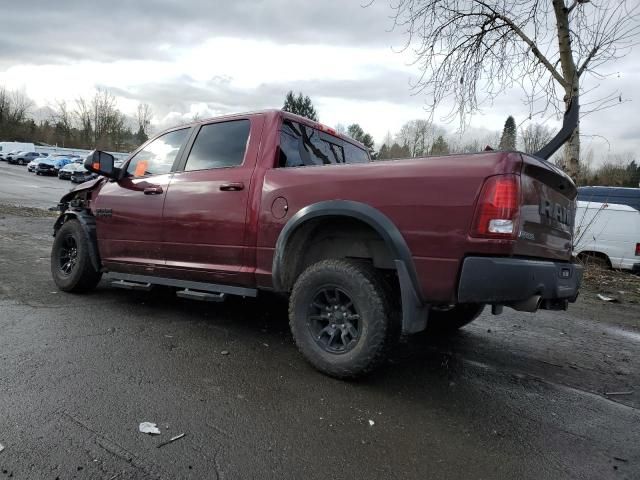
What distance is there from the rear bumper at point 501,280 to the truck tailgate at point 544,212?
0.41ft

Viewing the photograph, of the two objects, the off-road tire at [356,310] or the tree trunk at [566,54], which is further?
the tree trunk at [566,54]

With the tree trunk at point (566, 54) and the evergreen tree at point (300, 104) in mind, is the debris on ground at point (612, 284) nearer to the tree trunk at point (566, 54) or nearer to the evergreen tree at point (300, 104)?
the tree trunk at point (566, 54)

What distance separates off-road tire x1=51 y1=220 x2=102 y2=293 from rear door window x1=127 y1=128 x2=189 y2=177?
955mm

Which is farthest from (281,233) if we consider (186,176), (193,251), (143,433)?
(143,433)

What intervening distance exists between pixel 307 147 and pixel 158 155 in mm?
1682

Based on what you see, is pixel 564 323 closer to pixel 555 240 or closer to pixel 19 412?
pixel 555 240

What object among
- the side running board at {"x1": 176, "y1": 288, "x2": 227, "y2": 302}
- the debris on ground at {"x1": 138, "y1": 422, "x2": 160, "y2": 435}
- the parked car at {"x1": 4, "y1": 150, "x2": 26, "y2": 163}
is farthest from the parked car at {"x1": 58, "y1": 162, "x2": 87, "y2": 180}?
the debris on ground at {"x1": 138, "y1": 422, "x2": 160, "y2": 435}

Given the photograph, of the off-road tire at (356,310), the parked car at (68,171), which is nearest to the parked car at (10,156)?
the parked car at (68,171)

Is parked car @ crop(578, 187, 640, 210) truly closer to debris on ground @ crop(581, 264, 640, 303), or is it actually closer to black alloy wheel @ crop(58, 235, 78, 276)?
debris on ground @ crop(581, 264, 640, 303)

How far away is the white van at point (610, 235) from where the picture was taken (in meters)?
9.16

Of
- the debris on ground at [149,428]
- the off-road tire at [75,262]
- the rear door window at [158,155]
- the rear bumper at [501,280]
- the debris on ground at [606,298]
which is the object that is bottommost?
the debris on ground at [149,428]

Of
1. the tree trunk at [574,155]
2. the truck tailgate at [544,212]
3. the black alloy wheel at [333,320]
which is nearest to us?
the truck tailgate at [544,212]

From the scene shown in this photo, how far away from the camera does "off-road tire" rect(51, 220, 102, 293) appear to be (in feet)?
16.2

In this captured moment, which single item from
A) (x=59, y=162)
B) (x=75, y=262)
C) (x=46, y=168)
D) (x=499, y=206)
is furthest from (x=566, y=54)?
(x=59, y=162)
